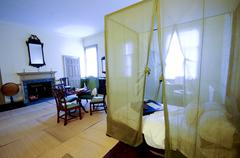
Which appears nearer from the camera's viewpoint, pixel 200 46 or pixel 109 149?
pixel 200 46

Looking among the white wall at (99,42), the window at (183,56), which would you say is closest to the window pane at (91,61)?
the white wall at (99,42)

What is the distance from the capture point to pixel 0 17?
3684 mm

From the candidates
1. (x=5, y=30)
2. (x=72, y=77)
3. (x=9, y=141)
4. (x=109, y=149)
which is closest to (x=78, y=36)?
(x=72, y=77)

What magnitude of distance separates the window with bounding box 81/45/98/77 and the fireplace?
1.86m

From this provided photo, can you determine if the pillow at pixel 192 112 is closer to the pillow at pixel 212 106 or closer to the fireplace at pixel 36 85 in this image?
the pillow at pixel 212 106

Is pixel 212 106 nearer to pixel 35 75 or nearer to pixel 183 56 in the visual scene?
pixel 183 56

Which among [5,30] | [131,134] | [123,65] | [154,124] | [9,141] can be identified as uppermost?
[5,30]

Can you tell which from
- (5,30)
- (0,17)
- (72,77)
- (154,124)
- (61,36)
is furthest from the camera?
(72,77)

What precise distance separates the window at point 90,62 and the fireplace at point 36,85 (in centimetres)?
186

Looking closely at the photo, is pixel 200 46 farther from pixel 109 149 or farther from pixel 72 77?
pixel 72 77

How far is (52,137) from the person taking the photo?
2291 millimetres

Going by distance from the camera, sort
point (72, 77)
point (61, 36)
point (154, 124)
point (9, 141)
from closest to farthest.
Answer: point (154, 124) → point (9, 141) → point (61, 36) → point (72, 77)

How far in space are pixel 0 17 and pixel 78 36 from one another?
300 centimetres

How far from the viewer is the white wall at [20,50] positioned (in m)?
4.01
